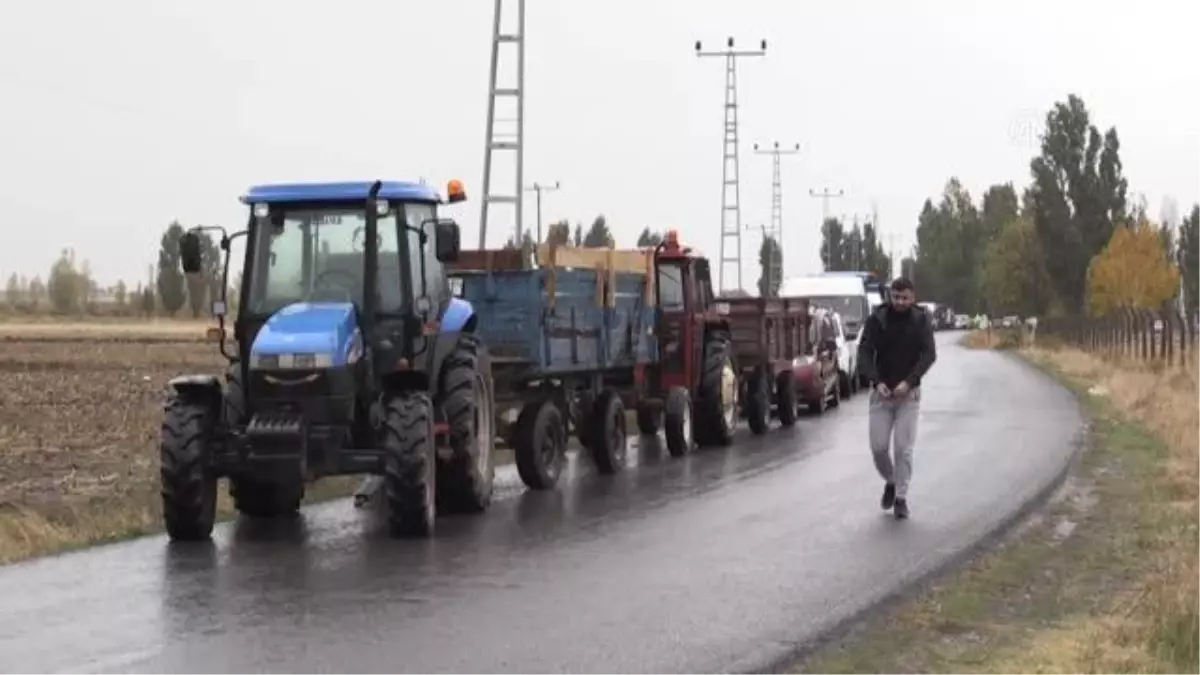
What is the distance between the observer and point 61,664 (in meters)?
8.74

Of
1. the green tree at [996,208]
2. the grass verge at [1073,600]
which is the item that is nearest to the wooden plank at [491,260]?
the grass verge at [1073,600]

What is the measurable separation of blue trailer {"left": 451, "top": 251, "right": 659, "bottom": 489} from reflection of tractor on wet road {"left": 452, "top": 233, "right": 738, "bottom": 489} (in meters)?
0.01

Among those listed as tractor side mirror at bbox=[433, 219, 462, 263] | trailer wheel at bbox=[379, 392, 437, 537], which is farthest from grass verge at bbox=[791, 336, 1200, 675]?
tractor side mirror at bbox=[433, 219, 462, 263]

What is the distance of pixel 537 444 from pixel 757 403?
946 centimetres

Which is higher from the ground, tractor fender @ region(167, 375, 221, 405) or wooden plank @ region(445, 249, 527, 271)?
wooden plank @ region(445, 249, 527, 271)

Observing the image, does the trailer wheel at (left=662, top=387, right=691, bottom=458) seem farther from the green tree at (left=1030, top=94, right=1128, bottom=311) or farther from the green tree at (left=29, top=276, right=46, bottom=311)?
the green tree at (left=29, top=276, right=46, bottom=311)

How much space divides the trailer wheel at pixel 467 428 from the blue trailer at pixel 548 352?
1405mm

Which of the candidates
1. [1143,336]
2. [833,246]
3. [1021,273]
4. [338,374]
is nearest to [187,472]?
[338,374]

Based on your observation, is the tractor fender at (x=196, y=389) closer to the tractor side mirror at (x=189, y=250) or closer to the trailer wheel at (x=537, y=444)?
the tractor side mirror at (x=189, y=250)

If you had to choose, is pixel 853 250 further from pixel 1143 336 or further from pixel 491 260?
pixel 491 260

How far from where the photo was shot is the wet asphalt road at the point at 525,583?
902 centimetres

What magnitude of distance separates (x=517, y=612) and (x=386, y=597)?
98 centimetres

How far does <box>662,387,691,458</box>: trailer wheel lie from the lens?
2184 cm

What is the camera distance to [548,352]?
17609 mm
